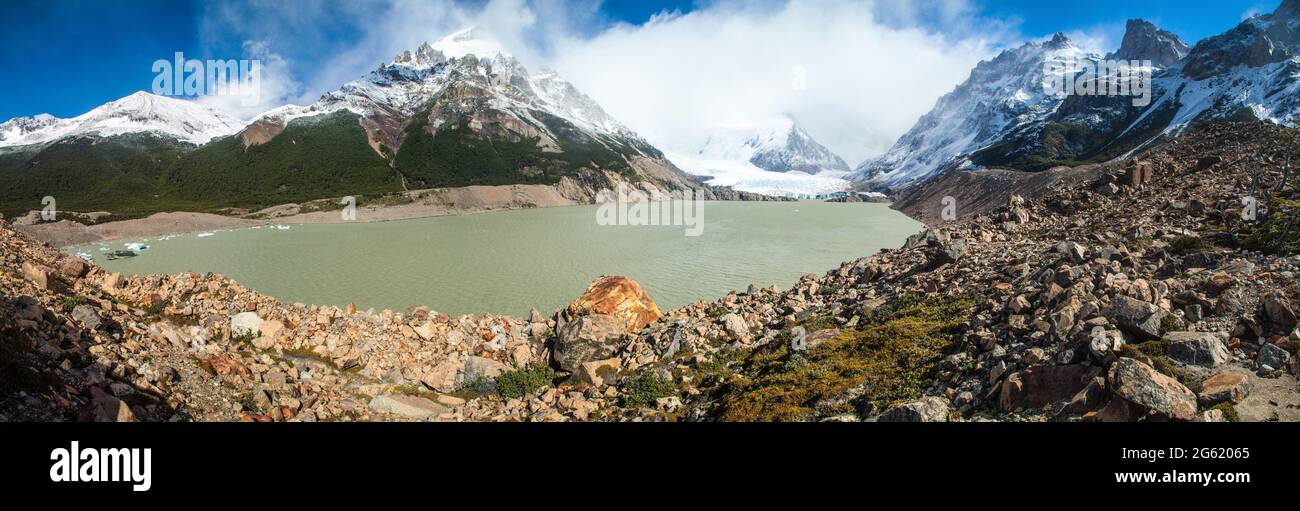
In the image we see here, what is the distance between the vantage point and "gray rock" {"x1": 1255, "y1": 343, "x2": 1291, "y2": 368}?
19.6ft

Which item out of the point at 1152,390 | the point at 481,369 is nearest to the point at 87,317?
the point at 481,369

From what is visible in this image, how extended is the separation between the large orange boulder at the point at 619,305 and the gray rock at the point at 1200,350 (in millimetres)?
12019

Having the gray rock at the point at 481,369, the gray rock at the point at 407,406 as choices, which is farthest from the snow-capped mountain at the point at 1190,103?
the gray rock at the point at 407,406

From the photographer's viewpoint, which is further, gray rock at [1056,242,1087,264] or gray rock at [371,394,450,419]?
gray rock at [1056,242,1087,264]

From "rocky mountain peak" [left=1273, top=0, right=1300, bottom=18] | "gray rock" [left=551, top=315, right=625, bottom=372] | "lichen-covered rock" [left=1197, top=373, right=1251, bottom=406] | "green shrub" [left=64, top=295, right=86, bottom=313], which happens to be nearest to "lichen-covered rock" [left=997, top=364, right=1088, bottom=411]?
"lichen-covered rock" [left=1197, top=373, right=1251, bottom=406]

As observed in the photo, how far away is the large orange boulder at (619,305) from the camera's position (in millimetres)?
15906

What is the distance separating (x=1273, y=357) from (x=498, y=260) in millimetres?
37959

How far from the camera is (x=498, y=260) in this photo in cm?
3853

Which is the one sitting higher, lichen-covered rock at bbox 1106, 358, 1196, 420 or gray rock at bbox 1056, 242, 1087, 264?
gray rock at bbox 1056, 242, 1087, 264

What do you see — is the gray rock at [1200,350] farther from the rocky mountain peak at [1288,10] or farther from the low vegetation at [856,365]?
the rocky mountain peak at [1288,10]

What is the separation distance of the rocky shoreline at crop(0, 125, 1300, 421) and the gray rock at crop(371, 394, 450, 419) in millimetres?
58

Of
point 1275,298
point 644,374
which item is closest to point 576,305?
point 644,374

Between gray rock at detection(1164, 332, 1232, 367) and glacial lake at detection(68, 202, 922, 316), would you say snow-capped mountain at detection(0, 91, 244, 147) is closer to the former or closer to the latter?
glacial lake at detection(68, 202, 922, 316)

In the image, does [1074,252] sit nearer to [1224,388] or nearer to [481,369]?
[1224,388]
